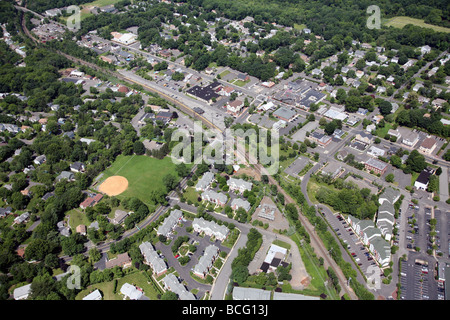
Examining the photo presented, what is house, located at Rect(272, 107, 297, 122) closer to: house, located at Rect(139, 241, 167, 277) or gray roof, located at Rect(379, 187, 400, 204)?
gray roof, located at Rect(379, 187, 400, 204)

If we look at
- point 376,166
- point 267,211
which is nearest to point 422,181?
point 376,166

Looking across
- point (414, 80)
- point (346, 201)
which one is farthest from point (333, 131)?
point (414, 80)

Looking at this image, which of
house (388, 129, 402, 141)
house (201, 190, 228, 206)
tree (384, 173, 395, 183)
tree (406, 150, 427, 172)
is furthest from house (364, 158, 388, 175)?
house (201, 190, 228, 206)

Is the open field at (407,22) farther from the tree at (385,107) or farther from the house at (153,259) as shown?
the house at (153,259)

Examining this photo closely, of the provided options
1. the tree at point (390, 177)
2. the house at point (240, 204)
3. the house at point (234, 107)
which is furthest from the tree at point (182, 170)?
the tree at point (390, 177)

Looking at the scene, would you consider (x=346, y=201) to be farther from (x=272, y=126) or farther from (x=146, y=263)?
(x=146, y=263)

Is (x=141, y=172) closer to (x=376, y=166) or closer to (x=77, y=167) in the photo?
(x=77, y=167)
